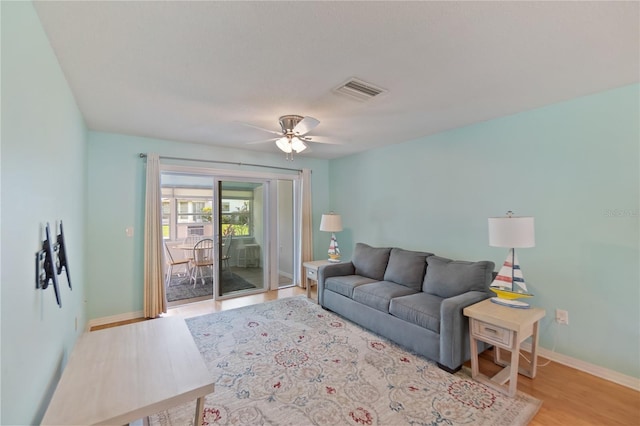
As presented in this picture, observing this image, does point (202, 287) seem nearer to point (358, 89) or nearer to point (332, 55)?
point (358, 89)

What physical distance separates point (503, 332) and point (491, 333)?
0.33ft

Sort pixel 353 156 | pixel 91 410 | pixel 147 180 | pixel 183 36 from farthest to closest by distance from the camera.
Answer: pixel 353 156
pixel 147 180
pixel 183 36
pixel 91 410

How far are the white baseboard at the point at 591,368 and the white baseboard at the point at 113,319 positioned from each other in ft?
15.5

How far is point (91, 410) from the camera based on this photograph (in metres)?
1.23

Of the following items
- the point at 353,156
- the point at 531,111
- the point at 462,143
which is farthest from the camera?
the point at 353,156

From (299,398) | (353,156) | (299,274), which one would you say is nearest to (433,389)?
(299,398)

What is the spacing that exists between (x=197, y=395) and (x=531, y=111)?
3.69 meters

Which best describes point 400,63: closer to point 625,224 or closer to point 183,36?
point 183,36

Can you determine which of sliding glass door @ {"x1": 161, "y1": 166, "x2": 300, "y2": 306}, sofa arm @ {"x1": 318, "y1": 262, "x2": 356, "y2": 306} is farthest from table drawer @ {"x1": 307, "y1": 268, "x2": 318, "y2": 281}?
sliding glass door @ {"x1": 161, "y1": 166, "x2": 300, "y2": 306}

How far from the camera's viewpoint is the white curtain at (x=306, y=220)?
521 centimetres

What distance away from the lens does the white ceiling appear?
1.46 meters

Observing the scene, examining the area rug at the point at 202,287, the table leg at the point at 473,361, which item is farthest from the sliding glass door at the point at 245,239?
the table leg at the point at 473,361

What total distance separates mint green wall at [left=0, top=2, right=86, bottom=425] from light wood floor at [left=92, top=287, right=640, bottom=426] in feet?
9.57

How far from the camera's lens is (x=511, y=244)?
7.72 ft
